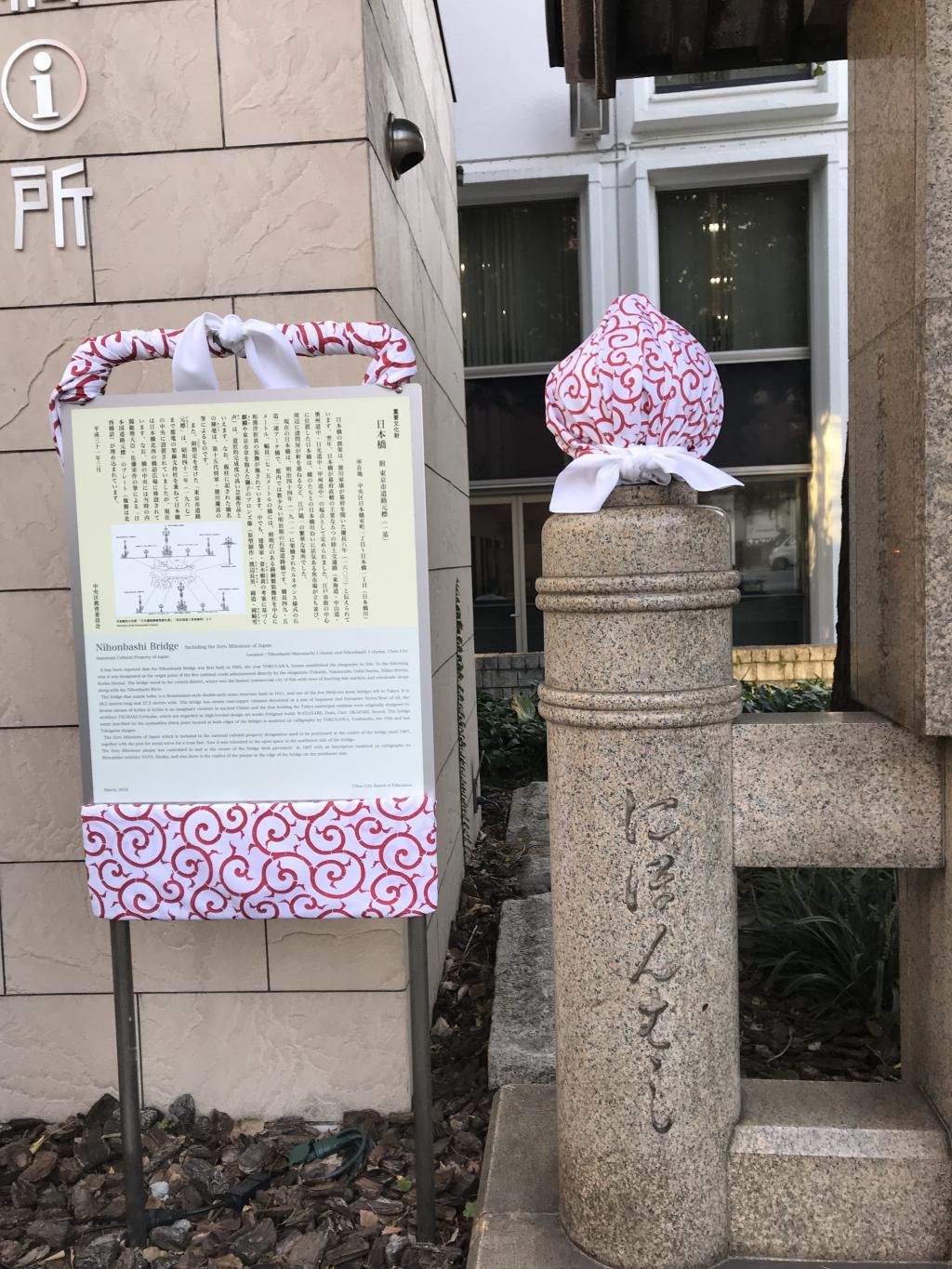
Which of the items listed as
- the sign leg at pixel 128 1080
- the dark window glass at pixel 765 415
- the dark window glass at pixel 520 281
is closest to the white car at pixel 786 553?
the dark window glass at pixel 765 415

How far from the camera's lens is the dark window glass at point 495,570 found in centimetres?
1132

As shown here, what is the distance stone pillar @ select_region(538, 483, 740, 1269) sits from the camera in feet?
6.84

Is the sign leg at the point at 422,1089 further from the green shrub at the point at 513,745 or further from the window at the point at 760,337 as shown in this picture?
the window at the point at 760,337

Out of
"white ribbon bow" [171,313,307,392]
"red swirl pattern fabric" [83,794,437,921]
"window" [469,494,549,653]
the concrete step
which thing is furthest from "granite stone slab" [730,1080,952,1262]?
"window" [469,494,549,653]

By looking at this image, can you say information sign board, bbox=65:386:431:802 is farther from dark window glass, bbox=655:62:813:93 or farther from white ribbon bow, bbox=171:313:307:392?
dark window glass, bbox=655:62:813:93

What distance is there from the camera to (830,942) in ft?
12.1

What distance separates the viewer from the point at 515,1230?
233cm

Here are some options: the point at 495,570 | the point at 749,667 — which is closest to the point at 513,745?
the point at 749,667

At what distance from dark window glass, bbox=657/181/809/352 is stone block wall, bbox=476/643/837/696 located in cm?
398

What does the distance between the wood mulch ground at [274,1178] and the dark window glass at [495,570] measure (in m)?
7.85

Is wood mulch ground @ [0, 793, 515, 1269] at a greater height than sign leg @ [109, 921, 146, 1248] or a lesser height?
lesser

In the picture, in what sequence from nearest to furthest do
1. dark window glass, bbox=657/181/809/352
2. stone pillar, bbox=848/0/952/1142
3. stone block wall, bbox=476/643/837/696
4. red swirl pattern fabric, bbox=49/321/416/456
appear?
stone pillar, bbox=848/0/952/1142 < red swirl pattern fabric, bbox=49/321/416/456 < stone block wall, bbox=476/643/837/696 < dark window glass, bbox=657/181/809/352

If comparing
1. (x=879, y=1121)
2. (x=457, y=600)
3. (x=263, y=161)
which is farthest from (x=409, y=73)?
(x=879, y=1121)

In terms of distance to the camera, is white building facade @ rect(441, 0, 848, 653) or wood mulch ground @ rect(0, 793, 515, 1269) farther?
white building facade @ rect(441, 0, 848, 653)
